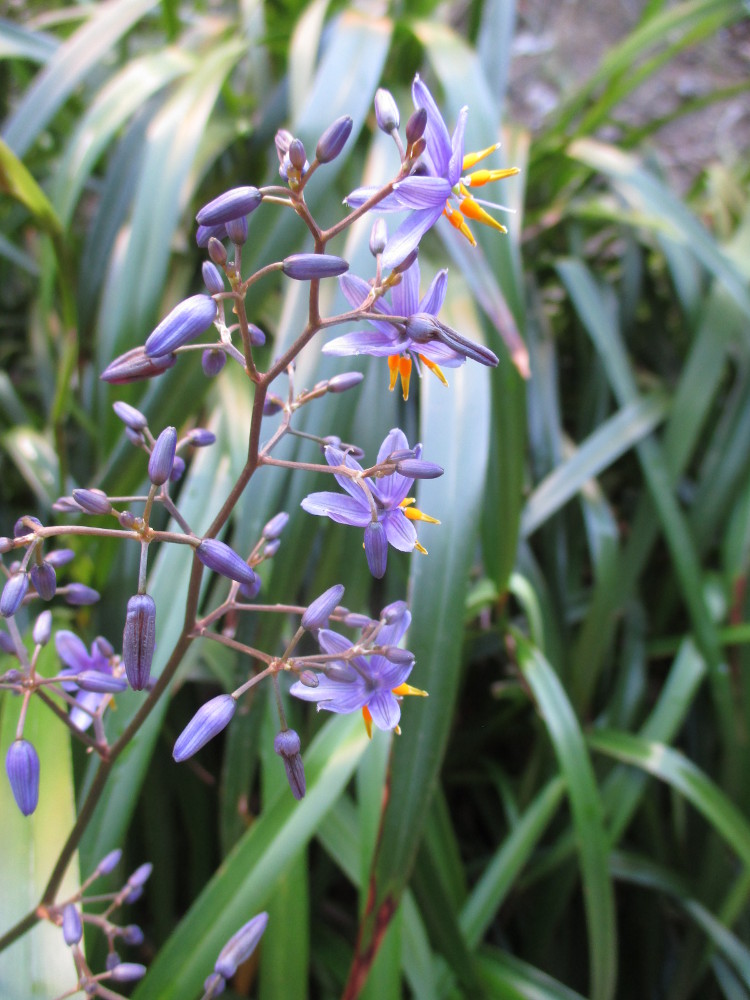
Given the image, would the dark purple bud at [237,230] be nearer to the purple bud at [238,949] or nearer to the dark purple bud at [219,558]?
the dark purple bud at [219,558]

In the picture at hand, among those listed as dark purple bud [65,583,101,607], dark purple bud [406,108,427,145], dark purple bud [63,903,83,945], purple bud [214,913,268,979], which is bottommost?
purple bud [214,913,268,979]

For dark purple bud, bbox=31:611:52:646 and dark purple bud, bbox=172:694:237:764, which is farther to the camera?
dark purple bud, bbox=31:611:52:646

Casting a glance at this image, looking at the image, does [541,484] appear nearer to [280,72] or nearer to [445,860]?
[445,860]

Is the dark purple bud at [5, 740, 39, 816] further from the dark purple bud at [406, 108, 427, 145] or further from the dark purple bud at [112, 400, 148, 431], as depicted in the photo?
the dark purple bud at [406, 108, 427, 145]

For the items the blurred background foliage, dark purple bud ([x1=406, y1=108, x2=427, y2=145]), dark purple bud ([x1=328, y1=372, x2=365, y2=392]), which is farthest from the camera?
the blurred background foliage

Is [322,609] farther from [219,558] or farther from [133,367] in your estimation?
[133,367]

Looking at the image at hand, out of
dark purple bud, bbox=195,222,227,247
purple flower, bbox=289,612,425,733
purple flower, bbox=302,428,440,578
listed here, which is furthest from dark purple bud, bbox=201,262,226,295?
purple flower, bbox=289,612,425,733

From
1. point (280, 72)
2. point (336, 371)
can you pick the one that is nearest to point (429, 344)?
point (336, 371)

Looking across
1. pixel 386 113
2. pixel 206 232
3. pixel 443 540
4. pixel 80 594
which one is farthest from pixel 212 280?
pixel 443 540
